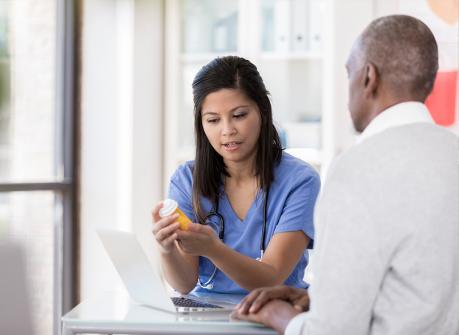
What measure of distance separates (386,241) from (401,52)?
0.33 metres

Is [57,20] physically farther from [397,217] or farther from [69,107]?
[397,217]

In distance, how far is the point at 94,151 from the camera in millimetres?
3893

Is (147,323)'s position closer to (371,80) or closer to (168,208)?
(168,208)

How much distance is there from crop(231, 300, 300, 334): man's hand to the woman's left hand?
25 centimetres

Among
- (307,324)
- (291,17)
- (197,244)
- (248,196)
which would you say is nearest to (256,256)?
(248,196)

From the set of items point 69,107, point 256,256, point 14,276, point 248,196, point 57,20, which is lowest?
point 14,276

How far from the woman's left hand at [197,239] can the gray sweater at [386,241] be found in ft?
1.62

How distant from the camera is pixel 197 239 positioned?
1.75 meters

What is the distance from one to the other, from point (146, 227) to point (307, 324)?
289cm

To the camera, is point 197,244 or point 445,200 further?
point 197,244

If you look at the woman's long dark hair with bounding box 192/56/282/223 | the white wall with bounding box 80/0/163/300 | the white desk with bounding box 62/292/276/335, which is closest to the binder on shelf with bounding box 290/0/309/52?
the white wall with bounding box 80/0/163/300

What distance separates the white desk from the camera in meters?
1.53

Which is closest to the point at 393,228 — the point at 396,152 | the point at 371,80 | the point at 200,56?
the point at 396,152

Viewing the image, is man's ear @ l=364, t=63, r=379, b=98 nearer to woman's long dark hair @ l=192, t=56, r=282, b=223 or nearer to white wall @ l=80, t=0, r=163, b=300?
woman's long dark hair @ l=192, t=56, r=282, b=223
